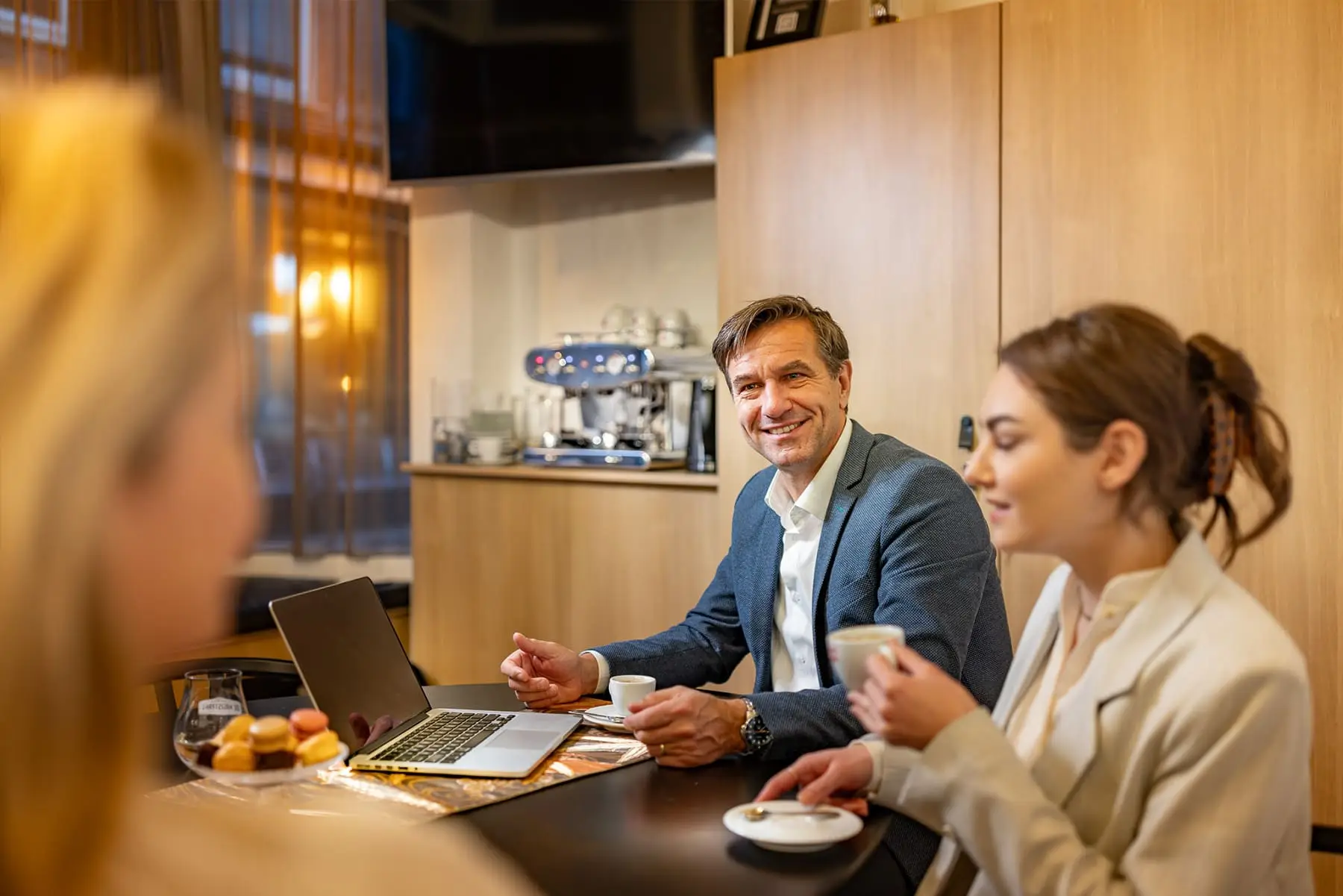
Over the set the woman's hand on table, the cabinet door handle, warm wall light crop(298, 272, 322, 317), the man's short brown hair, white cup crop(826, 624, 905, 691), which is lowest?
the woman's hand on table

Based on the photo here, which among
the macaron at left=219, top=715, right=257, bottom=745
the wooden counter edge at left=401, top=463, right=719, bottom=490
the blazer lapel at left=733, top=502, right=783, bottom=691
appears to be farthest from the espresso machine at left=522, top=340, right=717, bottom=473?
the macaron at left=219, top=715, right=257, bottom=745

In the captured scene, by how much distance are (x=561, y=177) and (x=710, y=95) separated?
3.16 feet

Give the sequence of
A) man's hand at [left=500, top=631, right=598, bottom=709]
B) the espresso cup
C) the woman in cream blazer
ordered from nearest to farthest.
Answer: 1. the woman in cream blazer
2. man's hand at [left=500, top=631, right=598, bottom=709]
3. the espresso cup

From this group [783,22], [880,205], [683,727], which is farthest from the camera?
[783,22]

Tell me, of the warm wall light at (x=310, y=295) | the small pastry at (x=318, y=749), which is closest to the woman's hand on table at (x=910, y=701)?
the small pastry at (x=318, y=749)

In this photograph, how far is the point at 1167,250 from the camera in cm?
272

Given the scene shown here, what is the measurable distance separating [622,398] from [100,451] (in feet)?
11.6

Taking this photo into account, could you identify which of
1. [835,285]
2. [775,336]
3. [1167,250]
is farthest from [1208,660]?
[835,285]

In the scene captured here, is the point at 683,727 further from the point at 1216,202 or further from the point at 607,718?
the point at 1216,202

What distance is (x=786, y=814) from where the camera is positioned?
1384mm

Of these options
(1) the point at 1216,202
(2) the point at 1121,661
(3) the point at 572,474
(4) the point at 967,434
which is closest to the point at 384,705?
(2) the point at 1121,661

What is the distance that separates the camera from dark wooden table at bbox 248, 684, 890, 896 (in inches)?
48.1

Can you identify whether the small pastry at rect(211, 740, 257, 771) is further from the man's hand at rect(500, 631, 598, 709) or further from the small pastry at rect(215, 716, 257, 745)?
the man's hand at rect(500, 631, 598, 709)

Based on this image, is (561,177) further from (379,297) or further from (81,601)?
(81,601)
